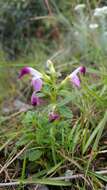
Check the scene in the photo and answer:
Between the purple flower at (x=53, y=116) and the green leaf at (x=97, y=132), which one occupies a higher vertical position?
the purple flower at (x=53, y=116)

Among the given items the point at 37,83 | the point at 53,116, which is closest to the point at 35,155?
the point at 53,116

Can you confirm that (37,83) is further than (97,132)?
No

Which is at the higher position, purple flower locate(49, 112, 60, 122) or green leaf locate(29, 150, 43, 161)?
purple flower locate(49, 112, 60, 122)

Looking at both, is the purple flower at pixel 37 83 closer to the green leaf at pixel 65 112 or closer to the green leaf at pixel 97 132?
the green leaf at pixel 65 112

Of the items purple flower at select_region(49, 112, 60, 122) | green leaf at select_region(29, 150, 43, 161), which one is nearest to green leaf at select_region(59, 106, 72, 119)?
purple flower at select_region(49, 112, 60, 122)

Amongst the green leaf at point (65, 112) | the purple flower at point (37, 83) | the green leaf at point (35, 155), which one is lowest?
the green leaf at point (35, 155)

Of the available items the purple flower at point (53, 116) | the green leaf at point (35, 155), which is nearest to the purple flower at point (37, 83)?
the purple flower at point (53, 116)

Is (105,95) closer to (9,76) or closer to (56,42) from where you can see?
(9,76)

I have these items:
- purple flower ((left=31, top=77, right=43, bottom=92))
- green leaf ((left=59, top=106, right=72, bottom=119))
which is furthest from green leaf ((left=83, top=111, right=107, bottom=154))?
purple flower ((left=31, top=77, right=43, bottom=92))

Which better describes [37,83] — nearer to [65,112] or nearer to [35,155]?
[65,112]

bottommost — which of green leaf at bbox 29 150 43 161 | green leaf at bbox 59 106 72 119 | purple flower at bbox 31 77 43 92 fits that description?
green leaf at bbox 29 150 43 161

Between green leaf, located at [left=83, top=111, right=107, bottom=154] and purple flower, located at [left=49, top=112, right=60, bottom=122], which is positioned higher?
purple flower, located at [left=49, top=112, right=60, bottom=122]

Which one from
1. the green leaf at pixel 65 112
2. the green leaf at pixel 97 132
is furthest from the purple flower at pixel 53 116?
the green leaf at pixel 97 132

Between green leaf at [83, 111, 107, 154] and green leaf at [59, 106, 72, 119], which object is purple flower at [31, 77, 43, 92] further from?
green leaf at [83, 111, 107, 154]
